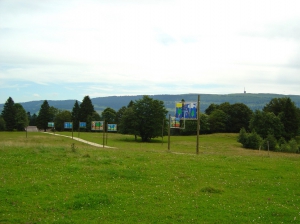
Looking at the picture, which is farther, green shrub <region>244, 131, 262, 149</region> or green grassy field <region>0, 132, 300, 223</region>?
green shrub <region>244, 131, 262, 149</region>

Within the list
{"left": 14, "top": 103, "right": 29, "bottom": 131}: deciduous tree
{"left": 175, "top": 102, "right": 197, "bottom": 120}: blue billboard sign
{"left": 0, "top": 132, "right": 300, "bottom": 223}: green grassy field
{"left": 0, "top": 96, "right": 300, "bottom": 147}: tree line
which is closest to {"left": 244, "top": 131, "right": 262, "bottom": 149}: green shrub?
{"left": 0, "top": 96, "right": 300, "bottom": 147}: tree line

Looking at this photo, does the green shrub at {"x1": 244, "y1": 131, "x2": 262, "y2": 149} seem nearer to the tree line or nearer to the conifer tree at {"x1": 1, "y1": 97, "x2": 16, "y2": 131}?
the tree line

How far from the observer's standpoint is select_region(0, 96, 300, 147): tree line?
302 ft

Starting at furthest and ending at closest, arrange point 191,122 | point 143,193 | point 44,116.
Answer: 1. point 44,116
2. point 191,122
3. point 143,193

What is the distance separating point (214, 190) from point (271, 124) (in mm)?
→ 82048

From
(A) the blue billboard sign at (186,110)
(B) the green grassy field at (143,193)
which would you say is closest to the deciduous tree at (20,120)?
(A) the blue billboard sign at (186,110)

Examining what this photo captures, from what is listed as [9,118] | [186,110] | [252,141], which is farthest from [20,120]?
[186,110]

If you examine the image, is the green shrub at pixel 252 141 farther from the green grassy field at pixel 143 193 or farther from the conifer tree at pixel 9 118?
the conifer tree at pixel 9 118

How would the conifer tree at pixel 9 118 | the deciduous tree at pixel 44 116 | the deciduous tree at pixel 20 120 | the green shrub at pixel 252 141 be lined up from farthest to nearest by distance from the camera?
1. the deciduous tree at pixel 44 116
2. the conifer tree at pixel 9 118
3. the deciduous tree at pixel 20 120
4. the green shrub at pixel 252 141

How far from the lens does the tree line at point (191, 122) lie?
302 feet

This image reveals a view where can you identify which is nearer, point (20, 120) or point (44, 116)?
point (20, 120)

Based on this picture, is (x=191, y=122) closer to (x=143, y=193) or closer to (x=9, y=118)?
(x=9, y=118)

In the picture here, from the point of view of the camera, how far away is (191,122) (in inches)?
4924

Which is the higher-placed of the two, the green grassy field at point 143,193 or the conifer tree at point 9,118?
the conifer tree at point 9,118
